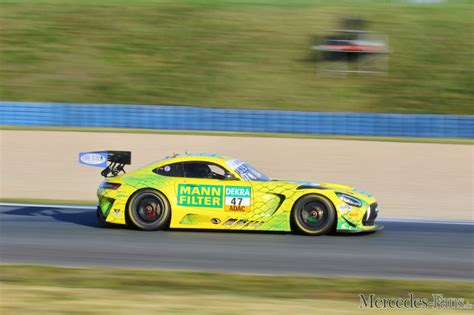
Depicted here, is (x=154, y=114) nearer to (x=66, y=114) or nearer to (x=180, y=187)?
(x=66, y=114)

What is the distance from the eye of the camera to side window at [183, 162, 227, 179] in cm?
1134

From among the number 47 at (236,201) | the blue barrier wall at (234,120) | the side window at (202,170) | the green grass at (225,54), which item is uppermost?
the green grass at (225,54)

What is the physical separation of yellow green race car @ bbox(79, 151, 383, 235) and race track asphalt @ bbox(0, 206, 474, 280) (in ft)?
0.60

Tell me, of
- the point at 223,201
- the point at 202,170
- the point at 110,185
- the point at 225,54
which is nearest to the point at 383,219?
the point at 223,201

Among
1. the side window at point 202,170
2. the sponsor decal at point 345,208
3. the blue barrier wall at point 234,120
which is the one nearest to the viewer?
the sponsor decal at point 345,208

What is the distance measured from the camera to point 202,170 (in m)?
11.4

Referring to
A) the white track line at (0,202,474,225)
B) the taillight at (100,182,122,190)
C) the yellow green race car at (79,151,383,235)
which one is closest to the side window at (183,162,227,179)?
the yellow green race car at (79,151,383,235)

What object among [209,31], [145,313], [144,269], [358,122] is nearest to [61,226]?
[144,269]

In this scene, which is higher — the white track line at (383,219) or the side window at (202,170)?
the side window at (202,170)

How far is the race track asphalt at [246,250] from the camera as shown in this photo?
8.84 metres

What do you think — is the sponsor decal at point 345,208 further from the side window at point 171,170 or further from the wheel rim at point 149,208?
the wheel rim at point 149,208
